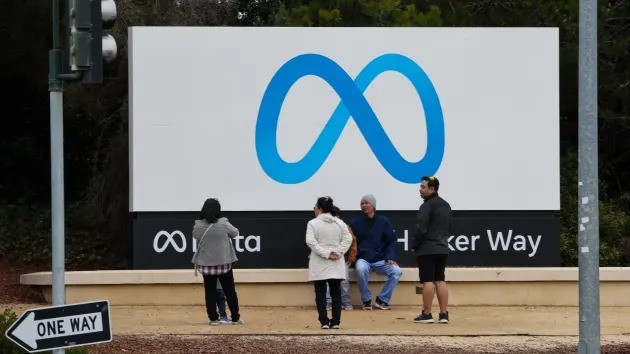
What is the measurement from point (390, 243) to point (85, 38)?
836 cm

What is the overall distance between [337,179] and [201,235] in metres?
3.79

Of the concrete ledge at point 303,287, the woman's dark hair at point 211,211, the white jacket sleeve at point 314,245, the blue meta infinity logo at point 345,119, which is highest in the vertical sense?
the blue meta infinity logo at point 345,119

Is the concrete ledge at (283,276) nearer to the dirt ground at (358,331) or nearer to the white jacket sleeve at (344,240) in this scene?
the dirt ground at (358,331)

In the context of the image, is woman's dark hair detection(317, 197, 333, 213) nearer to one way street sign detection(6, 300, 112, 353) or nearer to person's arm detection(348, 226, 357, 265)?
person's arm detection(348, 226, 357, 265)

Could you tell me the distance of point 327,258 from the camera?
579 inches

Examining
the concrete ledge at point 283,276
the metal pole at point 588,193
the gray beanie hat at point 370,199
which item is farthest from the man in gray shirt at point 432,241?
the metal pole at point 588,193

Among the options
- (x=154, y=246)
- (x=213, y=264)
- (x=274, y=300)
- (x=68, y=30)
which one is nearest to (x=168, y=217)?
(x=154, y=246)

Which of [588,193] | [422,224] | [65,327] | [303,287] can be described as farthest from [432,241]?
[65,327]

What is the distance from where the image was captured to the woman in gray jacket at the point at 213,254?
14844 mm

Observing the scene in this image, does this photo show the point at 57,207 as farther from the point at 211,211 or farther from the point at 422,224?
the point at 422,224

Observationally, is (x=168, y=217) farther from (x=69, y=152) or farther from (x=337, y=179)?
(x=69, y=152)

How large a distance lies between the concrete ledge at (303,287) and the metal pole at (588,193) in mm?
6106

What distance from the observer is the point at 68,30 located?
9.37m

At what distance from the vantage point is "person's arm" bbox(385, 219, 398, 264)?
55.4 feet
